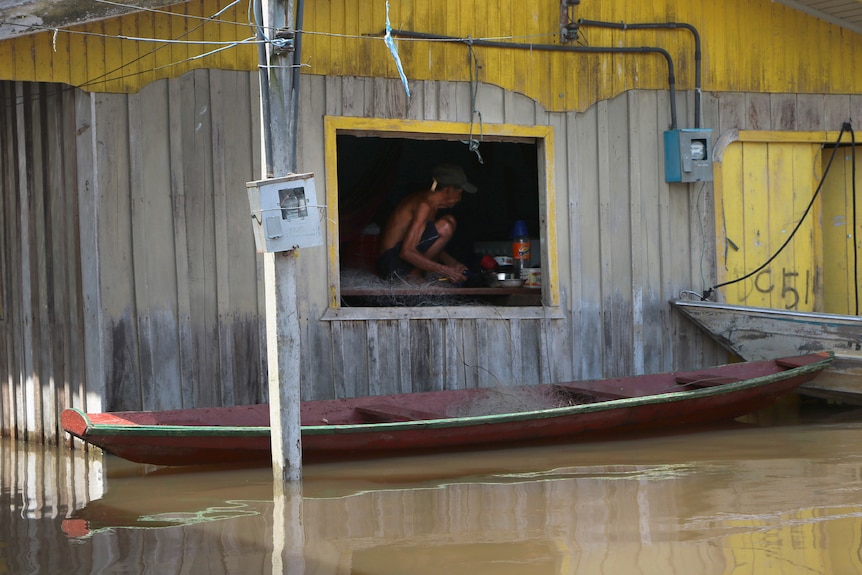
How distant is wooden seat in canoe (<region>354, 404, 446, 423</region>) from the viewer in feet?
23.2

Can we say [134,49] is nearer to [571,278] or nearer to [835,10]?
[571,278]

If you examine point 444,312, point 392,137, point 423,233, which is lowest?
point 444,312

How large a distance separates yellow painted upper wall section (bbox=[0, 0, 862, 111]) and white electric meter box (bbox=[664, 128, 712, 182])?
495 millimetres

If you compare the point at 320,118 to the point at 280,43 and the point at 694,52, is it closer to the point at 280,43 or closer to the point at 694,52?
the point at 280,43

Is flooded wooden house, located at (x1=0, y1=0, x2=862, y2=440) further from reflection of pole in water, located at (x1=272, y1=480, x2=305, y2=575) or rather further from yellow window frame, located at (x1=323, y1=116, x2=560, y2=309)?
reflection of pole in water, located at (x1=272, y1=480, x2=305, y2=575)

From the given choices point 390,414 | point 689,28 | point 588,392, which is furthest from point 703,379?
point 689,28

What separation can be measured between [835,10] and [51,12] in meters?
6.55

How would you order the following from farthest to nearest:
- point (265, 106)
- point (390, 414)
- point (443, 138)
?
point (443, 138) < point (390, 414) < point (265, 106)

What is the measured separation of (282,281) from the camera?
6.00 m

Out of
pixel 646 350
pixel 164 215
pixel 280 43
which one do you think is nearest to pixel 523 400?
pixel 646 350

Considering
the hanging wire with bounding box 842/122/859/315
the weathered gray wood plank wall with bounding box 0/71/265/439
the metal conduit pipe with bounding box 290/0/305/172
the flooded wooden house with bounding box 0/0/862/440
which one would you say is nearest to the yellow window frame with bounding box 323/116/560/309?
the flooded wooden house with bounding box 0/0/862/440

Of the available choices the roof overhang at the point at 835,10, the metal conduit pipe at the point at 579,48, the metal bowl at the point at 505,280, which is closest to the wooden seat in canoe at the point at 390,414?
the metal bowl at the point at 505,280

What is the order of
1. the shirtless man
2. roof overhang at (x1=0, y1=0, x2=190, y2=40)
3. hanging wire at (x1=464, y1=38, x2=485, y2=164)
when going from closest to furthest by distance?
roof overhang at (x1=0, y1=0, x2=190, y2=40) → hanging wire at (x1=464, y1=38, x2=485, y2=164) → the shirtless man

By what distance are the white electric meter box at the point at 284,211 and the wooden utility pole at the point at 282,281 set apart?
155 millimetres
